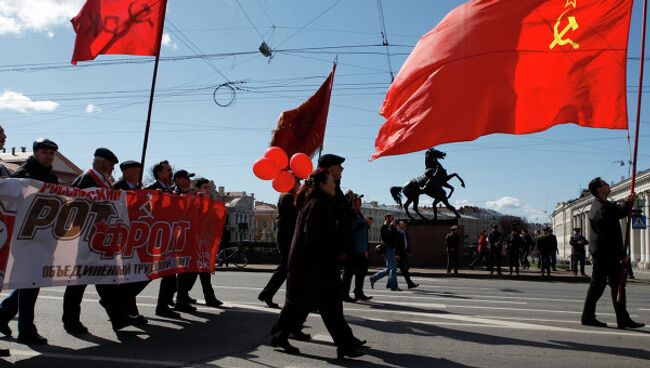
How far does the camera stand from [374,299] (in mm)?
10500

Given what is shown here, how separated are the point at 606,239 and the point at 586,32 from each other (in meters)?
2.44

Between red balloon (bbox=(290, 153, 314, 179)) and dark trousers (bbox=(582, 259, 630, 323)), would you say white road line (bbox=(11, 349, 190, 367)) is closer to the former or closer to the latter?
red balloon (bbox=(290, 153, 314, 179))

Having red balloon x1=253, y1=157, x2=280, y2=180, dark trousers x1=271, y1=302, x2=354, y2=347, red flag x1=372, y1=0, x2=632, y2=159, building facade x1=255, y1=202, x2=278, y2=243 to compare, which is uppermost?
building facade x1=255, y1=202, x2=278, y2=243

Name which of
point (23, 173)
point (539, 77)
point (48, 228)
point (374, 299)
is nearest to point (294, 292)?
point (48, 228)

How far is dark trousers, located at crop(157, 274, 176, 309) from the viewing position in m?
7.84

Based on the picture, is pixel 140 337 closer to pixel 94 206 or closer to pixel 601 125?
pixel 94 206

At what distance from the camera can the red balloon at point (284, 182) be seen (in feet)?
29.3

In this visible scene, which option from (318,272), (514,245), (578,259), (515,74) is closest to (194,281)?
(318,272)

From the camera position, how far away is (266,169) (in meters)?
8.83

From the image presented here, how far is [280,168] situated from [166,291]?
2.39 meters

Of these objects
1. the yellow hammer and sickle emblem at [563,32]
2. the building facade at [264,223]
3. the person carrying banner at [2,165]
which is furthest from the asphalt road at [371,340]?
the building facade at [264,223]

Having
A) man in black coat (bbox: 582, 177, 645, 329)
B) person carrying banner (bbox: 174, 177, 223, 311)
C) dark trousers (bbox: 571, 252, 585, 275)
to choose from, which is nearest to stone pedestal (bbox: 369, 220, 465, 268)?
dark trousers (bbox: 571, 252, 585, 275)

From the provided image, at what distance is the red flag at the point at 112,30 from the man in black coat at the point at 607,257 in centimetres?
626

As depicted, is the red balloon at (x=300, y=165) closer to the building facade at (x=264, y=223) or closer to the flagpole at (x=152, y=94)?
the flagpole at (x=152, y=94)
